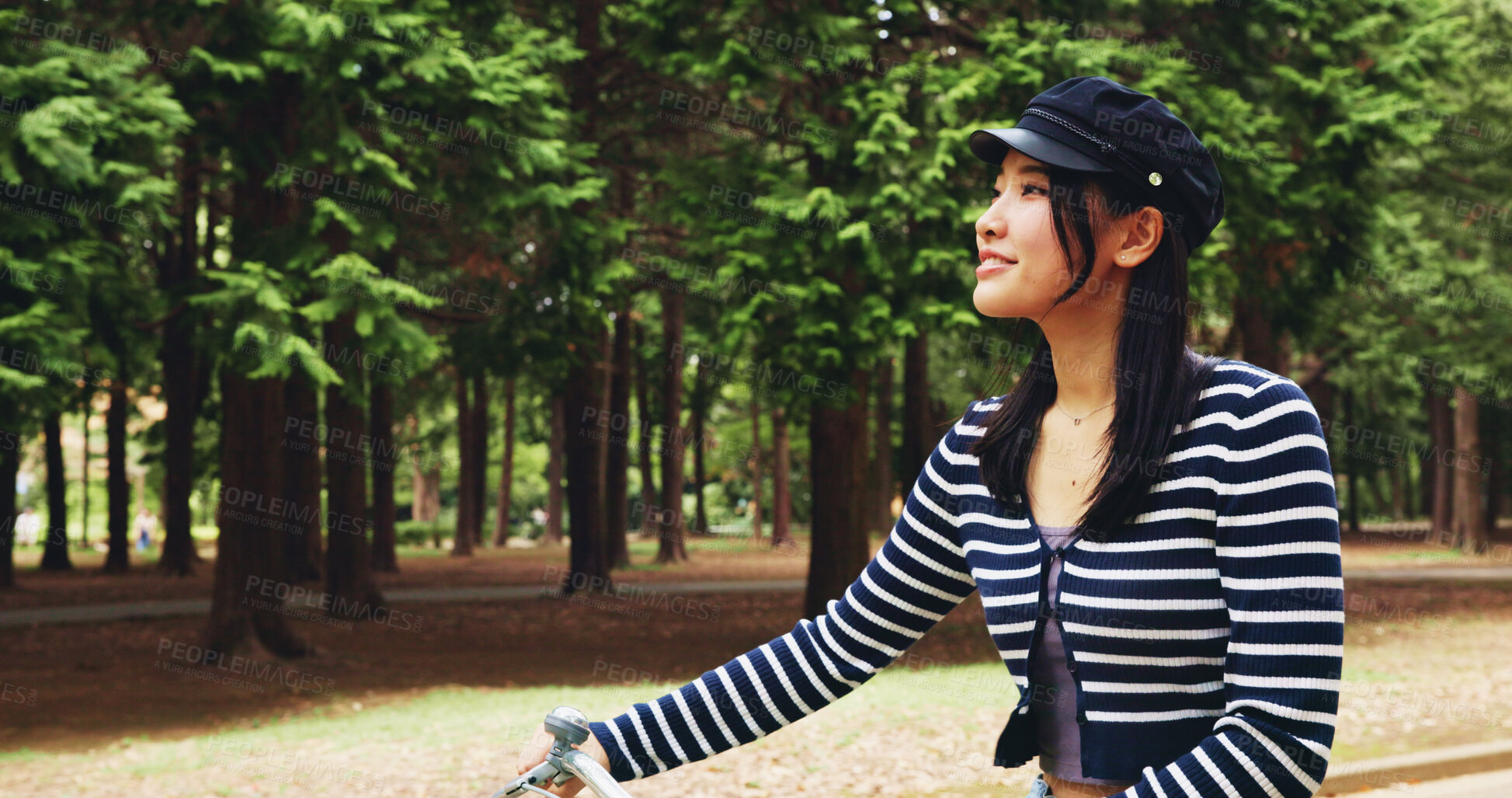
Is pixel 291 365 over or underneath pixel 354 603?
over

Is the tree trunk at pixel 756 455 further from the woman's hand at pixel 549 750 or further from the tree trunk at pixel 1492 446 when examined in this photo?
the woman's hand at pixel 549 750

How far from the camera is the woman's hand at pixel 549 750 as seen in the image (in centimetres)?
204

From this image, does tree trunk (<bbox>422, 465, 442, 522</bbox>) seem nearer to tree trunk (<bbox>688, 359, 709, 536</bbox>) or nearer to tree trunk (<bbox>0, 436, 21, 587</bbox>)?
tree trunk (<bbox>688, 359, 709, 536</bbox>)

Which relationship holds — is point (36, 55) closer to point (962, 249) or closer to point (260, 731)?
point (260, 731)

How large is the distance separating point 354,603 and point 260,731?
27.9 feet

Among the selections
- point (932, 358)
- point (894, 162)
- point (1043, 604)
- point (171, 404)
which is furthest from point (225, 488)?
point (932, 358)

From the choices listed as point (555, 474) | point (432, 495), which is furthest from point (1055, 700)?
point (432, 495)

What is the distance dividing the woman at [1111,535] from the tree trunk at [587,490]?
19.1 m

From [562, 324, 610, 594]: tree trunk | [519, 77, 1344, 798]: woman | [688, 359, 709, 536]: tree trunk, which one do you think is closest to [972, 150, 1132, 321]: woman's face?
[519, 77, 1344, 798]: woman

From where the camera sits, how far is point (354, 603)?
1903 centimetres

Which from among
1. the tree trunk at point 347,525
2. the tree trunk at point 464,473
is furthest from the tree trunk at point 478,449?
the tree trunk at point 347,525

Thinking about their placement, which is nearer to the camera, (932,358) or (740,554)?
(932,358)

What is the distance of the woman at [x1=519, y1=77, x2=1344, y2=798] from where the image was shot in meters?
1.57

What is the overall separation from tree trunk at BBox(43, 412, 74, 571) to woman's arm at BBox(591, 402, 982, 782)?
2673 cm
